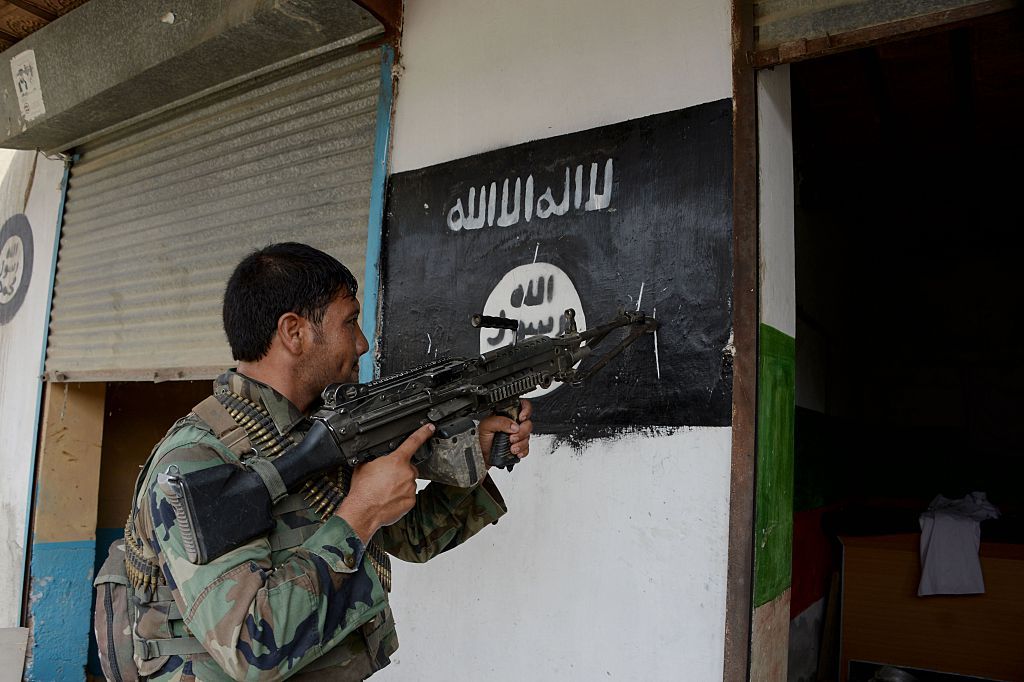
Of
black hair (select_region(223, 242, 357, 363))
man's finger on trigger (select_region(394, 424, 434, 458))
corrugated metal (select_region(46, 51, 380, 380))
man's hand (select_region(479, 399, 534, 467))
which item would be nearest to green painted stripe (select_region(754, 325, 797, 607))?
man's hand (select_region(479, 399, 534, 467))

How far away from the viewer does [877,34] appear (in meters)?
1.74

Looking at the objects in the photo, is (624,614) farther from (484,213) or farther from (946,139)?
(946,139)

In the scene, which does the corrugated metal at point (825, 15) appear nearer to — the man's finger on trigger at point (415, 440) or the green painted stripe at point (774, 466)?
the green painted stripe at point (774, 466)

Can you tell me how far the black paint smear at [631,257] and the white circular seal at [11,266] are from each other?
3.83 metres

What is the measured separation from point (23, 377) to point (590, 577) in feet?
13.6

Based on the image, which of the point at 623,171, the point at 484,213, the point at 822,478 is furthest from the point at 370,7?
the point at 822,478

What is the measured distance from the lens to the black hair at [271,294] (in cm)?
143

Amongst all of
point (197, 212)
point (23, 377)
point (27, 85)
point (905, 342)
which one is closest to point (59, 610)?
point (23, 377)

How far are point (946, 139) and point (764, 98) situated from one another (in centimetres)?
256

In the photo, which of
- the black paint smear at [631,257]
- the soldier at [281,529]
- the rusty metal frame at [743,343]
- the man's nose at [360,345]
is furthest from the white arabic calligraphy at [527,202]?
the man's nose at [360,345]

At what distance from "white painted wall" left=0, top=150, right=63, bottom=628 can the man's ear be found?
374 centimetres

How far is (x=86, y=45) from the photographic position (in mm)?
3492

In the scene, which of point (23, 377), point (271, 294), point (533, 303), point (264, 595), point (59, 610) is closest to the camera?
point (264, 595)

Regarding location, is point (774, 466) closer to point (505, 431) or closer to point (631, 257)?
point (631, 257)
